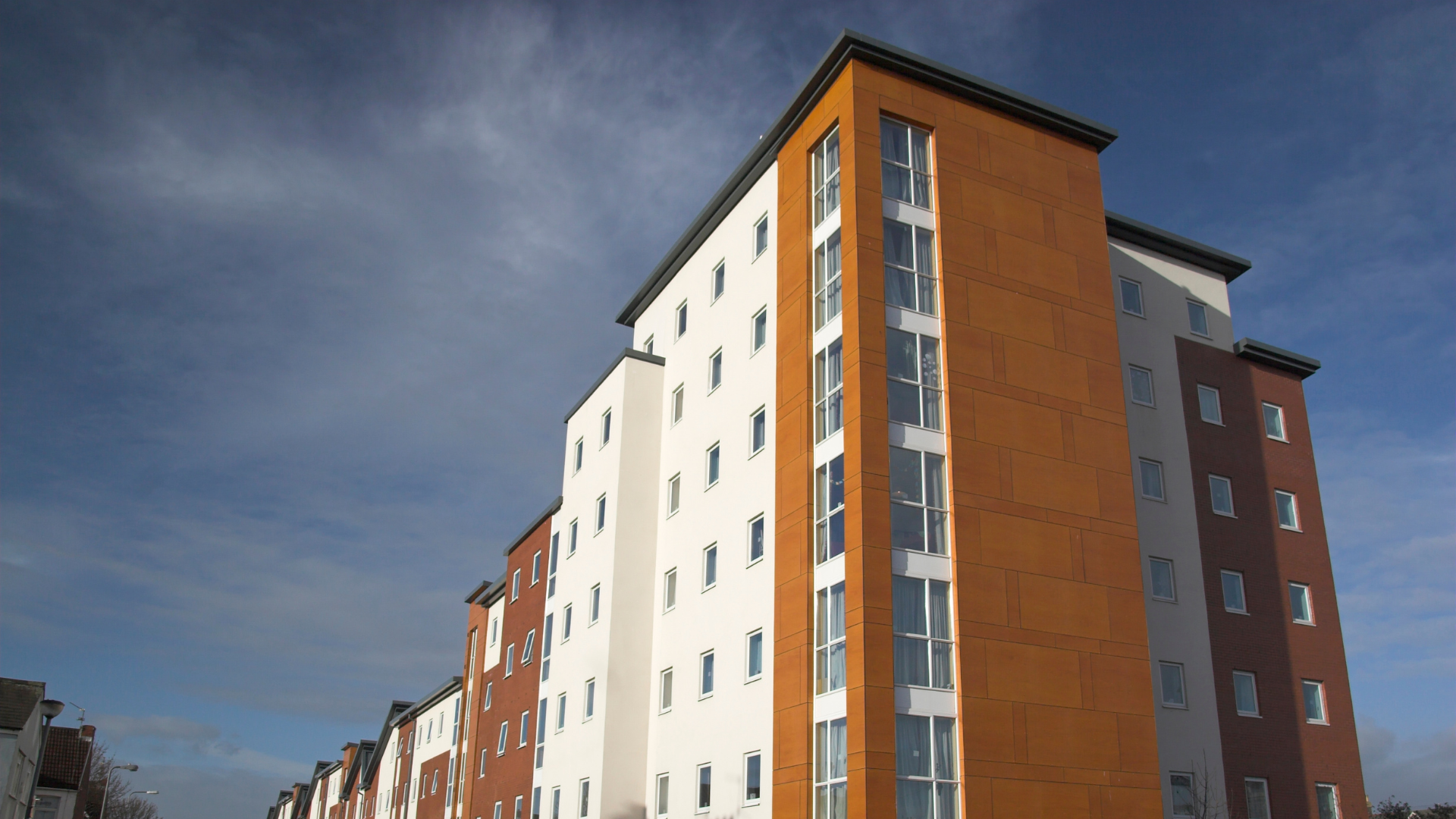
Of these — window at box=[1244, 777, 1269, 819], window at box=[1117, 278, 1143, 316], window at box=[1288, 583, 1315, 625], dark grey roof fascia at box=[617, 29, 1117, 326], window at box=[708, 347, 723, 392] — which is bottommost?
window at box=[1244, 777, 1269, 819]

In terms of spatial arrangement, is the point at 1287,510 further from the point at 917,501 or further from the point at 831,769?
the point at 831,769

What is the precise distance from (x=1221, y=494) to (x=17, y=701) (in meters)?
38.2

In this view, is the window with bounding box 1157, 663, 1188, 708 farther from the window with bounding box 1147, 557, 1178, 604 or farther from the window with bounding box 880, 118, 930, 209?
the window with bounding box 880, 118, 930, 209

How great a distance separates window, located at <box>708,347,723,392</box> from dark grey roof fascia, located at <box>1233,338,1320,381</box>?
49.0ft

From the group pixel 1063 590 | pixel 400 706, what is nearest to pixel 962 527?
pixel 1063 590

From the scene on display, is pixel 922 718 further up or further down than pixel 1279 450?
further down

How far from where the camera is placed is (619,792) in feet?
99.9

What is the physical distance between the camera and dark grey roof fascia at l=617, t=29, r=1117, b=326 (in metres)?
27.1

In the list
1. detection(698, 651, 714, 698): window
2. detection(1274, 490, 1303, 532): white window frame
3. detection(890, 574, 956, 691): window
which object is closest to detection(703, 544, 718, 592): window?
detection(698, 651, 714, 698): window

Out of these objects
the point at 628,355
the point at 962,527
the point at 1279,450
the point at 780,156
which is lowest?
the point at 962,527

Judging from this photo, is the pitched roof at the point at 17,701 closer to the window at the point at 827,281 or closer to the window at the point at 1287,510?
the window at the point at 827,281

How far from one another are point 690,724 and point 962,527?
31.2ft

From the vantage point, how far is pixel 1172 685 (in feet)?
89.9

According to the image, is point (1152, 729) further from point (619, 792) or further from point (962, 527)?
point (619, 792)
